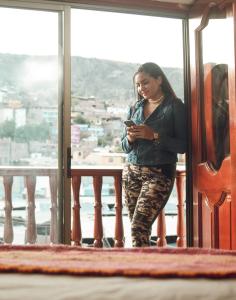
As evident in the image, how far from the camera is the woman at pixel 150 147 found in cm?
264

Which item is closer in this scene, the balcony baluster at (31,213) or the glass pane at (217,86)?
the glass pane at (217,86)

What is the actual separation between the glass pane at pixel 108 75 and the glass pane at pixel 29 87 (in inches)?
13.1

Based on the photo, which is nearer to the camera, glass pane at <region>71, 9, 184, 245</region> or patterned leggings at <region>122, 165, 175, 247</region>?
patterned leggings at <region>122, 165, 175, 247</region>

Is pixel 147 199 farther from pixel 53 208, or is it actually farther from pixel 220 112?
pixel 53 208

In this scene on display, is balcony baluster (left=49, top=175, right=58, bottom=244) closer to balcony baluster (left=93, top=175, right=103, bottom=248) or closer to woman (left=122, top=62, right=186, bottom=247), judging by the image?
balcony baluster (left=93, top=175, right=103, bottom=248)

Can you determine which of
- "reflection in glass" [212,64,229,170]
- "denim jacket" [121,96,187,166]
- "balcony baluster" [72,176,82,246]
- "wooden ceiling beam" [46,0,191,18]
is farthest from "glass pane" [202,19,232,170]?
"balcony baluster" [72,176,82,246]

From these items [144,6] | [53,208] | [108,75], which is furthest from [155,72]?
[53,208]

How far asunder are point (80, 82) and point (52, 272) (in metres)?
2.79

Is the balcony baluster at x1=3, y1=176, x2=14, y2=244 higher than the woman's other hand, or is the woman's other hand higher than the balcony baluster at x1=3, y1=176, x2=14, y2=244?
the woman's other hand

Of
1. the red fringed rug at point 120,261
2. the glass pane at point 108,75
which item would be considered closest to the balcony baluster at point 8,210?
the glass pane at point 108,75

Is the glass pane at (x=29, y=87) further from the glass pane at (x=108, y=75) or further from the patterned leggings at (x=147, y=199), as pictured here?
the patterned leggings at (x=147, y=199)

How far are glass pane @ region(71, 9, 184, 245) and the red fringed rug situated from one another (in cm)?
212

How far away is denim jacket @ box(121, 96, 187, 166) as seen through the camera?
2678 mm

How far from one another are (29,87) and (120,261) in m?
2.05
